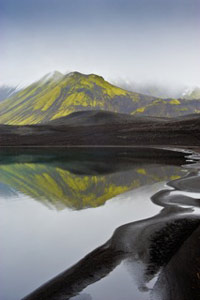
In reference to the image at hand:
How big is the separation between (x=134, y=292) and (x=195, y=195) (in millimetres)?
15247

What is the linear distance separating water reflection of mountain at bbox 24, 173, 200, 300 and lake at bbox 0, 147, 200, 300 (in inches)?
1.3

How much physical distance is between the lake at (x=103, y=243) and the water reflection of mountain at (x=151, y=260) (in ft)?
0.11

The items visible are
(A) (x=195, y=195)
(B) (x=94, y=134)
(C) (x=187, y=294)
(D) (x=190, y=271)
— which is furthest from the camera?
(B) (x=94, y=134)

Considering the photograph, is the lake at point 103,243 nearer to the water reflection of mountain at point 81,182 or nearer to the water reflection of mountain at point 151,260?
the water reflection of mountain at point 151,260

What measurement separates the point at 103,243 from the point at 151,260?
317 cm

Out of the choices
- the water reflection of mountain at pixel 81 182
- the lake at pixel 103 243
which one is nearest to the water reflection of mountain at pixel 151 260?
the lake at pixel 103 243

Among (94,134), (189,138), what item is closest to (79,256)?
(189,138)

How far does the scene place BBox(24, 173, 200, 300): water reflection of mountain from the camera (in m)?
10.8

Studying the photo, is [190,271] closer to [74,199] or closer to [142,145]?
[74,199]

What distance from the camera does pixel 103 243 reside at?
1555 cm

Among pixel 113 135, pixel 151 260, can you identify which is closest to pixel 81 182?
pixel 151 260

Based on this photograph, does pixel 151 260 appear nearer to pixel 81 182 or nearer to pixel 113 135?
pixel 81 182

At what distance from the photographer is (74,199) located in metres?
27.7

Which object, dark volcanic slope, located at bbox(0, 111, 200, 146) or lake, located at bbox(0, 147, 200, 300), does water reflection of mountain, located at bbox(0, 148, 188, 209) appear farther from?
dark volcanic slope, located at bbox(0, 111, 200, 146)
